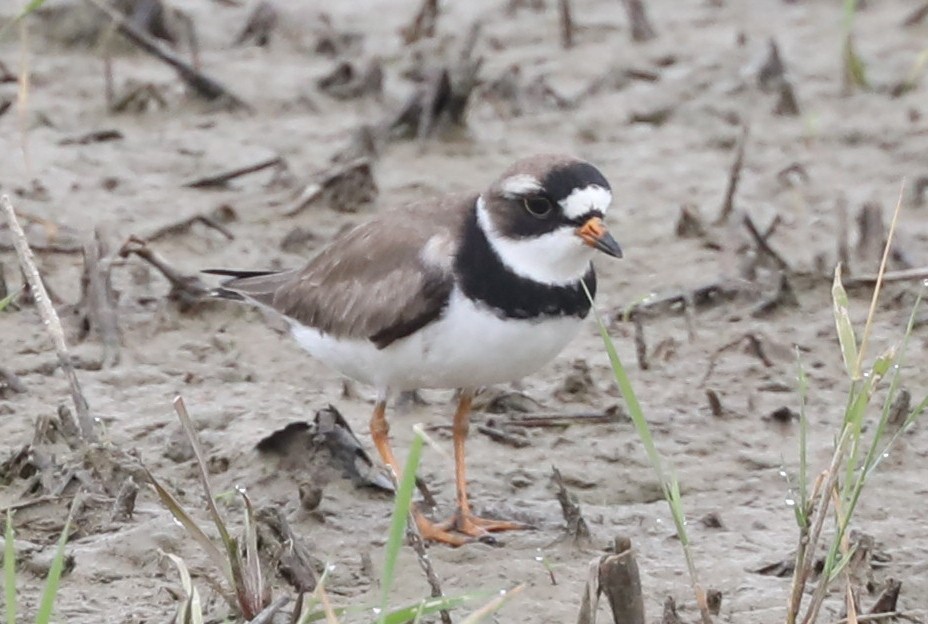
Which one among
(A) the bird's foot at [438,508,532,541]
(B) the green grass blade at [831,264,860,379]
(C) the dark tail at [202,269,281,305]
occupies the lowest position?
(A) the bird's foot at [438,508,532,541]

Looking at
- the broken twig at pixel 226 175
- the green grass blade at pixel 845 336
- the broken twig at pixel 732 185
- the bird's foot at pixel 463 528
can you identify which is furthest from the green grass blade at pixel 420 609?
the broken twig at pixel 226 175

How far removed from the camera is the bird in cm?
482

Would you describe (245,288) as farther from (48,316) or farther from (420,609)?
(420,609)

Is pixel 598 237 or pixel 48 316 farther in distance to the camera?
pixel 598 237

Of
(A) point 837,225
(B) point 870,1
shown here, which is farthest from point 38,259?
(B) point 870,1

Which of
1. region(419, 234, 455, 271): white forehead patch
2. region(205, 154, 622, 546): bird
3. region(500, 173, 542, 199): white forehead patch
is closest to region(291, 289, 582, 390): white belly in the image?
region(205, 154, 622, 546): bird

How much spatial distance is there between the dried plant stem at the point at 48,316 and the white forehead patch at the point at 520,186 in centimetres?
124

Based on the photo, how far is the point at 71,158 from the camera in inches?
304

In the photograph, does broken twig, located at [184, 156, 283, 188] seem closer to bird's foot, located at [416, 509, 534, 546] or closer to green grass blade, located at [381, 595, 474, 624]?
bird's foot, located at [416, 509, 534, 546]

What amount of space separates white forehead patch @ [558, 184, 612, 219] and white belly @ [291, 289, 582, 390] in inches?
11.3

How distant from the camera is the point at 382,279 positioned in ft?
16.9

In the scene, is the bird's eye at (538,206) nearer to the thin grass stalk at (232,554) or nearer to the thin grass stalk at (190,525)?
the thin grass stalk at (232,554)

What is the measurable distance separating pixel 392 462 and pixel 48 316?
43.2 inches

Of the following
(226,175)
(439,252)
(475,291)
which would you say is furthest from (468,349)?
(226,175)
